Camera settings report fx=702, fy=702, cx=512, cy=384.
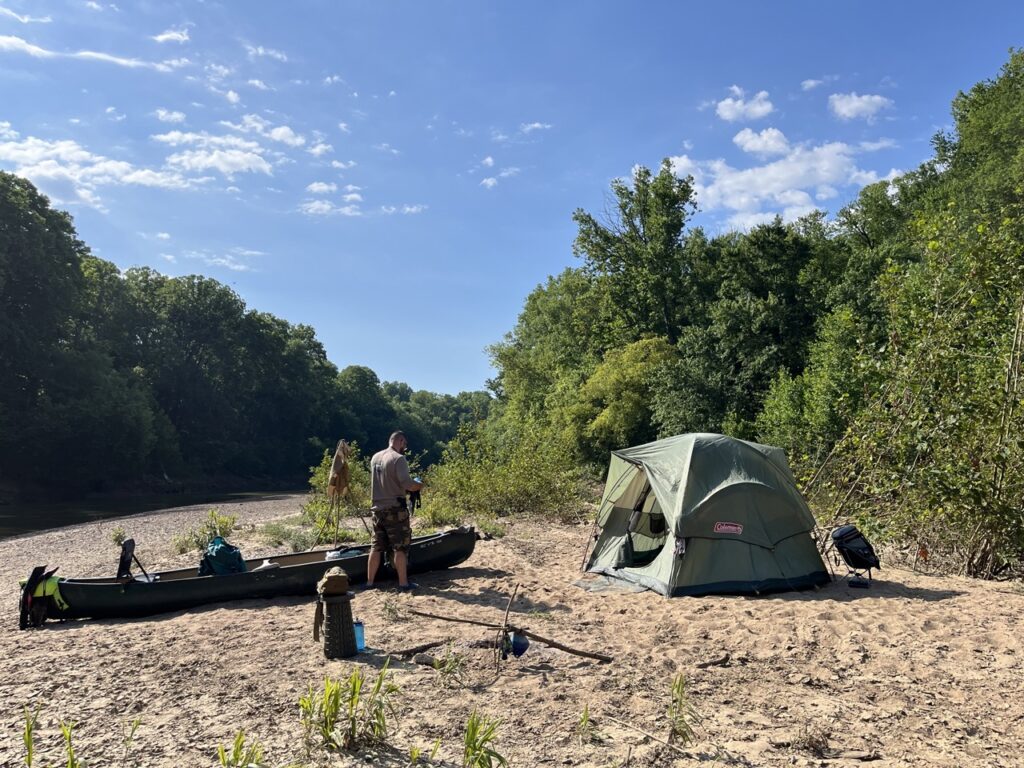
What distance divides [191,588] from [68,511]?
78.9 ft

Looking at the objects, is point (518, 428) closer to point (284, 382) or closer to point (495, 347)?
point (495, 347)

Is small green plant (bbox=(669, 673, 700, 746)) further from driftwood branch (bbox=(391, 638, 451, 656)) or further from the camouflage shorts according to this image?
the camouflage shorts

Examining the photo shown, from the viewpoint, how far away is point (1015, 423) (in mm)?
8242

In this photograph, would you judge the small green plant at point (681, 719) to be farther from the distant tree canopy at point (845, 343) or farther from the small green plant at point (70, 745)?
the distant tree canopy at point (845, 343)

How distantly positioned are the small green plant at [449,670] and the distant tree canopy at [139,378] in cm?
1177

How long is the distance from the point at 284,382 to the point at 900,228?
145ft

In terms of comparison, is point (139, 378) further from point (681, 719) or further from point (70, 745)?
point (681, 719)

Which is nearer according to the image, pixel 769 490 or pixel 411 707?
pixel 411 707

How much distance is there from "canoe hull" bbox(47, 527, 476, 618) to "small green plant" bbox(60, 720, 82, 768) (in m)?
2.98

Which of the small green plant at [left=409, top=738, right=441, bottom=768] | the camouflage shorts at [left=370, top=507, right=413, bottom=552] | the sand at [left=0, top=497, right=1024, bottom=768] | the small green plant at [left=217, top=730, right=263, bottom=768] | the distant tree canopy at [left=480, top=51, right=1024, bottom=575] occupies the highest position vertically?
the distant tree canopy at [left=480, top=51, right=1024, bottom=575]

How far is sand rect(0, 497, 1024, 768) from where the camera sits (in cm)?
390

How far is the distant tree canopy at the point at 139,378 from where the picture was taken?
32469 millimetres

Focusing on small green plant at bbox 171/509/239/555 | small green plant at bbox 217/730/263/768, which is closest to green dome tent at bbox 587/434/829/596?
small green plant at bbox 217/730/263/768

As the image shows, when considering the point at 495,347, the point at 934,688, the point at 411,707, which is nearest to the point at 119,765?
the point at 411,707
